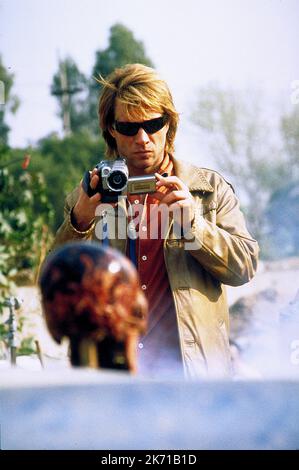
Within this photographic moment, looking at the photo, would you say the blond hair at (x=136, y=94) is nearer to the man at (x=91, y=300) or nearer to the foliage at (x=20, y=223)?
the man at (x=91, y=300)

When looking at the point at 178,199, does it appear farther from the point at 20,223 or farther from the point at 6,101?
the point at 20,223

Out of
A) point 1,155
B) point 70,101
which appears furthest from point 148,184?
point 70,101

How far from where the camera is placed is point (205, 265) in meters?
1.69

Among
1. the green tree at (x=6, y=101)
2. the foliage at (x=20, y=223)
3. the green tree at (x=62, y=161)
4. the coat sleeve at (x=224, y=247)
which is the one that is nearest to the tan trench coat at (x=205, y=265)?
the coat sleeve at (x=224, y=247)

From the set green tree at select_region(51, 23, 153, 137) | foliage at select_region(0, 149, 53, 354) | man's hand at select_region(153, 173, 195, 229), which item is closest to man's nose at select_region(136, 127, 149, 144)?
man's hand at select_region(153, 173, 195, 229)

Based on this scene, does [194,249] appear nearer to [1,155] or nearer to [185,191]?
[185,191]

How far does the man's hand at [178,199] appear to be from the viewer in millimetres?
1615

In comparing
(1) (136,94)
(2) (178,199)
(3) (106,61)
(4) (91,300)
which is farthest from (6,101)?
(4) (91,300)

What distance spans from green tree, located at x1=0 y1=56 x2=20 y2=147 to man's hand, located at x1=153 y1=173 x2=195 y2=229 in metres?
0.69

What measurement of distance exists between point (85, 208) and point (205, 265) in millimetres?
270

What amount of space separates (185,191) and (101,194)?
16cm

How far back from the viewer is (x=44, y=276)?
38.3 inches
